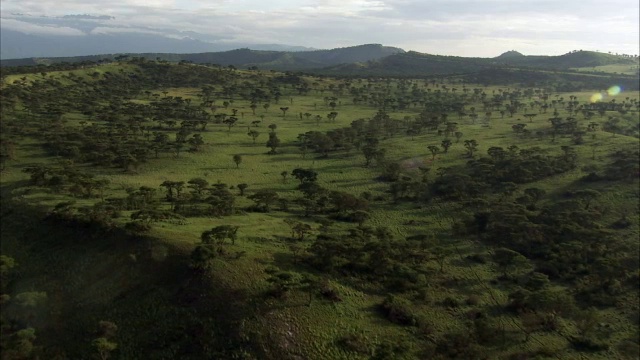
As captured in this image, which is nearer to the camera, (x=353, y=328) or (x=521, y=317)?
(x=353, y=328)

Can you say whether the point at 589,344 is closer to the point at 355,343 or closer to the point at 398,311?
the point at 398,311

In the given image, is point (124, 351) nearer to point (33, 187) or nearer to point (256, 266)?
point (256, 266)

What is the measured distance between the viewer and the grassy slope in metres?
44.5

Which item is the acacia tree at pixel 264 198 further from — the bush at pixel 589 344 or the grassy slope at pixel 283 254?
the bush at pixel 589 344

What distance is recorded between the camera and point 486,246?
69.3 metres

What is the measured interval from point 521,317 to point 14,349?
2061 inches

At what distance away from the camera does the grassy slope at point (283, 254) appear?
44469mm

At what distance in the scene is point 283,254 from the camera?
56844 mm

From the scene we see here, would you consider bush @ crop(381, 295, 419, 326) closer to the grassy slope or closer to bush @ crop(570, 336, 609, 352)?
the grassy slope

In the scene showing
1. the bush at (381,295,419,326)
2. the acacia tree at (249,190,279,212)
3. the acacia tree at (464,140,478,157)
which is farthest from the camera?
the acacia tree at (464,140,478,157)

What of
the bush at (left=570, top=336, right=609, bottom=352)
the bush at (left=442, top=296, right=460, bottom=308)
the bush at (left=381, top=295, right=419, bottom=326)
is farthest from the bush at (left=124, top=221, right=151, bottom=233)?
the bush at (left=570, top=336, right=609, bottom=352)

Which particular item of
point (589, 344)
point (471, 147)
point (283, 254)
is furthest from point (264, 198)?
point (471, 147)

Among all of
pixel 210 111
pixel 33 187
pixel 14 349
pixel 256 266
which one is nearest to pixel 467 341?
pixel 256 266

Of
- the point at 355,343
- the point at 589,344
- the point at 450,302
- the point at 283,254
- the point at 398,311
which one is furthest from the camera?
the point at 283,254
